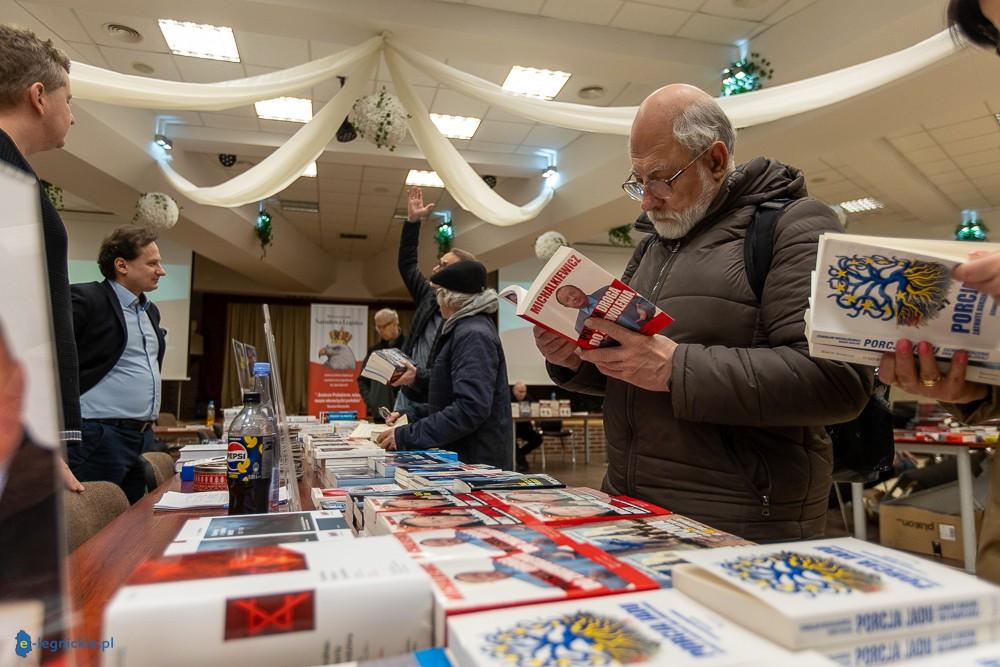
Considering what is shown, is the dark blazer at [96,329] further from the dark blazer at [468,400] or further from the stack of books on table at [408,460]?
the stack of books on table at [408,460]

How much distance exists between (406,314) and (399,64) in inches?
390

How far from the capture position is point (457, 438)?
2.24 metres

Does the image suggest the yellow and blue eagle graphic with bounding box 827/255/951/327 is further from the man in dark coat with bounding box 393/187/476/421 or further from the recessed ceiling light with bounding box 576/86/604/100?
the recessed ceiling light with bounding box 576/86/604/100

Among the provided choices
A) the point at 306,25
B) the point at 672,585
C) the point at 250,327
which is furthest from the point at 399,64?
the point at 250,327

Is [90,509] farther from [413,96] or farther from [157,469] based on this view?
[413,96]

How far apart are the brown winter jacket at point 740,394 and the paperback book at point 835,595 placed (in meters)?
0.51

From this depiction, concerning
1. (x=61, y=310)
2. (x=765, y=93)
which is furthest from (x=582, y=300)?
(x=765, y=93)

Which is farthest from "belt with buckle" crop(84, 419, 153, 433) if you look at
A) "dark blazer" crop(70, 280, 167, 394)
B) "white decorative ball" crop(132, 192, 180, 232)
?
"white decorative ball" crop(132, 192, 180, 232)

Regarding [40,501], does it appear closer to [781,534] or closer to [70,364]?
[781,534]

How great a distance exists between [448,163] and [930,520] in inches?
152

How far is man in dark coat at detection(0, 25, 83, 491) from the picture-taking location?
1.57 meters

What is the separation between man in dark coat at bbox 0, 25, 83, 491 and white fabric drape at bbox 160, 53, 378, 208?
7.09 ft

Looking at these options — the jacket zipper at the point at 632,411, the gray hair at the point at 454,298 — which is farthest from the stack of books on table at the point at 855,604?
the gray hair at the point at 454,298

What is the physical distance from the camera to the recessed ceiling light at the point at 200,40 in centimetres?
449
